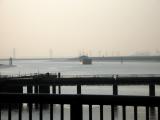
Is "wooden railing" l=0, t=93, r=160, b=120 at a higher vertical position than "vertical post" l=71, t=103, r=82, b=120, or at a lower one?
higher

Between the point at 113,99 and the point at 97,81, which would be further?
the point at 97,81

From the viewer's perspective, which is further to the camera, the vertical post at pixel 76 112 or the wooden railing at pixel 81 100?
the vertical post at pixel 76 112

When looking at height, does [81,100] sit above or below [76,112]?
above

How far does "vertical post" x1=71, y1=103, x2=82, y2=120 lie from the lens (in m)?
6.78

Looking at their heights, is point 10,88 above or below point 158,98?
below

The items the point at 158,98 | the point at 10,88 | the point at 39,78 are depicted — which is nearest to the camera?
the point at 158,98

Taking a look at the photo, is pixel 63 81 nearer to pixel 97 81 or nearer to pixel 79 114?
pixel 97 81

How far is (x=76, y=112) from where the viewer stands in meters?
6.82

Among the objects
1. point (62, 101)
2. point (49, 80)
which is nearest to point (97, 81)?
point (49, 80)

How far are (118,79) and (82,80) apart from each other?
715 cm

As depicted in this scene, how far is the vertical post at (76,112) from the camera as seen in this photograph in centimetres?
678

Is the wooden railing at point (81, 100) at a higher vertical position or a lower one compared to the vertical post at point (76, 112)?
higher

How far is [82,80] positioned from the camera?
74812 mm

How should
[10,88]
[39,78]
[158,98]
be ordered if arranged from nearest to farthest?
[158,98] < [10,88] < [39,78]
